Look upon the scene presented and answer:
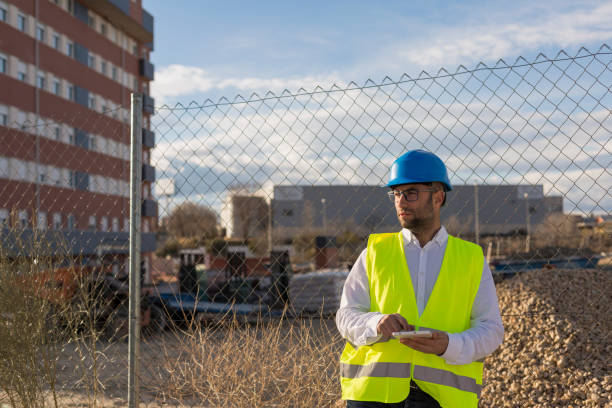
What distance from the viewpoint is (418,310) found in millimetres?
2578

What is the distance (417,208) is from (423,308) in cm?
45

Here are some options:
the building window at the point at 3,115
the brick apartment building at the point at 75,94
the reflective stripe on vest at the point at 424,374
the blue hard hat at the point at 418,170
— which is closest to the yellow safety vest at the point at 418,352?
the reflective stripe on vest at the point at 424,374

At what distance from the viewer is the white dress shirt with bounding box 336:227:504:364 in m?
2.42

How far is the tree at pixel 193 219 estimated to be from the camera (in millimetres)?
6646

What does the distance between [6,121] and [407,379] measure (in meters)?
31.6

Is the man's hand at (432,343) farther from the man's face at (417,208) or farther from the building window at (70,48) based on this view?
the building window at (70,48)

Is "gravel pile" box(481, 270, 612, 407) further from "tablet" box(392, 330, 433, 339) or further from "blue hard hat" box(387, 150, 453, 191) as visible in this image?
"tablet" box(392, 330, 433, 339)

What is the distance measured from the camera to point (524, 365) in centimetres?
635

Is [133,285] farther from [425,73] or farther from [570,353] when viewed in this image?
[570,353]

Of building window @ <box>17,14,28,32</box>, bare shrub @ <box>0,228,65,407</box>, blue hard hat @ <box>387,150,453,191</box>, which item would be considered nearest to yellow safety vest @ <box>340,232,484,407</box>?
blue hard hat @ <box>387,150,453,191</box>

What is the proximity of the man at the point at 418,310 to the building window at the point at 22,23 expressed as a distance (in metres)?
33.0

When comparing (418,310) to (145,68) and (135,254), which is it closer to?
(135,254)

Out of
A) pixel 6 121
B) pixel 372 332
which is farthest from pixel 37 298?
pixel 6 121

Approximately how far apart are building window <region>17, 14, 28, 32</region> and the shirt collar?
33.1 meters
